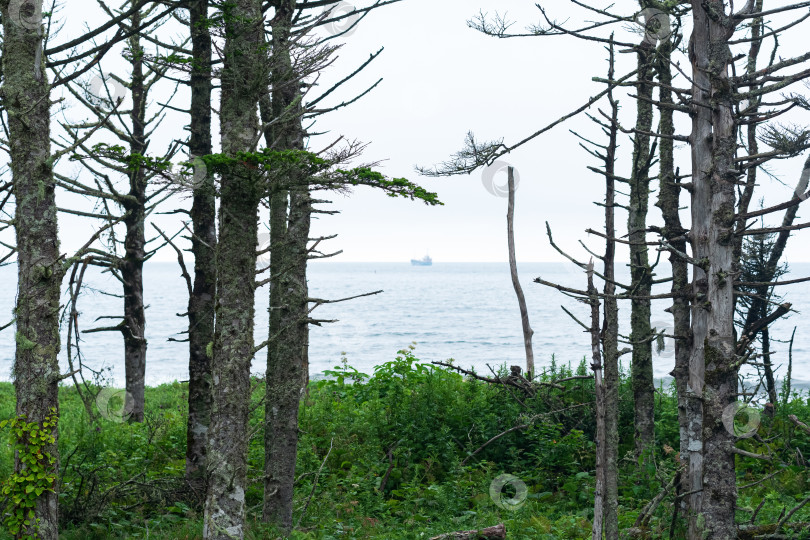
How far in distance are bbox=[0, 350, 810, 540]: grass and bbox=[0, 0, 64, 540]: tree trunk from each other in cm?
153

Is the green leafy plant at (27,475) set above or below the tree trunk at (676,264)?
below

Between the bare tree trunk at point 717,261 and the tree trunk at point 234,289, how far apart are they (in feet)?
12.8

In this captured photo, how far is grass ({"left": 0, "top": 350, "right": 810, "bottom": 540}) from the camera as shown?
24.9 ft

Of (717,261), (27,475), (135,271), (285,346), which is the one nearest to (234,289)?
(285,346)

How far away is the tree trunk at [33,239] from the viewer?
19.1 feet

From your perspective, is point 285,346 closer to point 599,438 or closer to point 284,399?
point 284,399

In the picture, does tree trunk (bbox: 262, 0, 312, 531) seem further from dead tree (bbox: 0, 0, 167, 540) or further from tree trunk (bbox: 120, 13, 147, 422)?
tree trunk (bbox: 120, 13, 147, 422)

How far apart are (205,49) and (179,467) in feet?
20.6

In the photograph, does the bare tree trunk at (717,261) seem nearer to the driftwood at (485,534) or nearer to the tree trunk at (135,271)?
the driftwood at (485,534)

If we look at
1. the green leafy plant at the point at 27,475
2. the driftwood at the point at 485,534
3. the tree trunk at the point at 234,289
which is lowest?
the driftwood at the point at 485,534

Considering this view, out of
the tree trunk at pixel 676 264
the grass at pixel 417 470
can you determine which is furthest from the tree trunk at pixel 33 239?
the tree trunk at pixel 676 264

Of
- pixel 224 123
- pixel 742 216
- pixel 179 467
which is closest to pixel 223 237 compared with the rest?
pixel 224 123

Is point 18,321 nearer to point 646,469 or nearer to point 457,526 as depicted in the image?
point 457,526

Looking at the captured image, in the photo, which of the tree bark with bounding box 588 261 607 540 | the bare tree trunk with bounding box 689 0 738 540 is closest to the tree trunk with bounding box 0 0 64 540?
the tree bark with bounding box 588 261 607 540
